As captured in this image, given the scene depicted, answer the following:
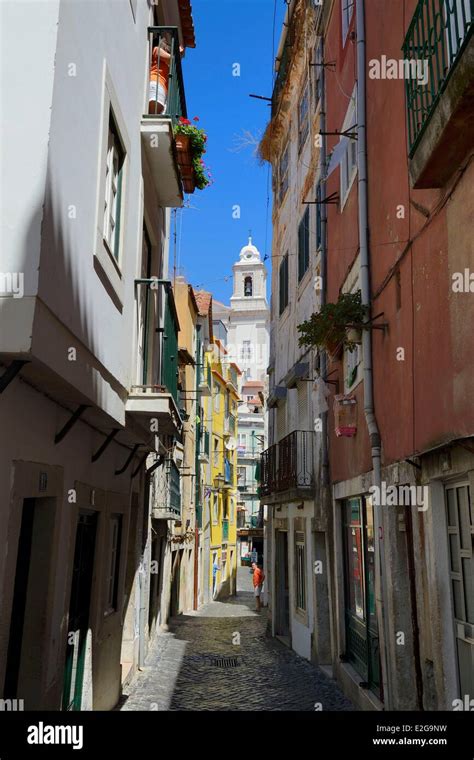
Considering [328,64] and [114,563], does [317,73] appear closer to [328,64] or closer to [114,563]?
[328,64]

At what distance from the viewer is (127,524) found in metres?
9.93

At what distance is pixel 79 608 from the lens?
7.29m

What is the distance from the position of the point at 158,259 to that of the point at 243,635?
453 inches

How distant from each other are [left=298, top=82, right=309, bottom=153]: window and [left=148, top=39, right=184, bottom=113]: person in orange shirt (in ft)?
24.6

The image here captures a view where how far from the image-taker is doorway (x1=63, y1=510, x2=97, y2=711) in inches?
268

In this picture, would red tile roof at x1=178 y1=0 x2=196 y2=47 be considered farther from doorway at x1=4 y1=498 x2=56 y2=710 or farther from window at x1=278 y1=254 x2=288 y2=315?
doorway at x1=4 y1=498 x2=56 y2=710

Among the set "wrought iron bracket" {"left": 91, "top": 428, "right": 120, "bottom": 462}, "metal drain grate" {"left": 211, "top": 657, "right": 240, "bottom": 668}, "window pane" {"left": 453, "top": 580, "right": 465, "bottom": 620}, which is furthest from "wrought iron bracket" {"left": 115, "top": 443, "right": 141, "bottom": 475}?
"metal drain grate" {"left": 211, "top": 657, "right": 240, "bottom": 668}

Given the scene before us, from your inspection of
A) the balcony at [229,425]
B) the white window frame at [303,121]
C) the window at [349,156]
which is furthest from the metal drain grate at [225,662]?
the balcony at [229,425]

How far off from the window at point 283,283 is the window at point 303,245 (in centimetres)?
210

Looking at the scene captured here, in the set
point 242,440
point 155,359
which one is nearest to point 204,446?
point 155,359

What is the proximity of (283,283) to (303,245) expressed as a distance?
3.13 m

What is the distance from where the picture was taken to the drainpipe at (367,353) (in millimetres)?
7887

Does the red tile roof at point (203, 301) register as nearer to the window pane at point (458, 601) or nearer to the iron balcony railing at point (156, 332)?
the iron balcony railing at point (156, 332)
